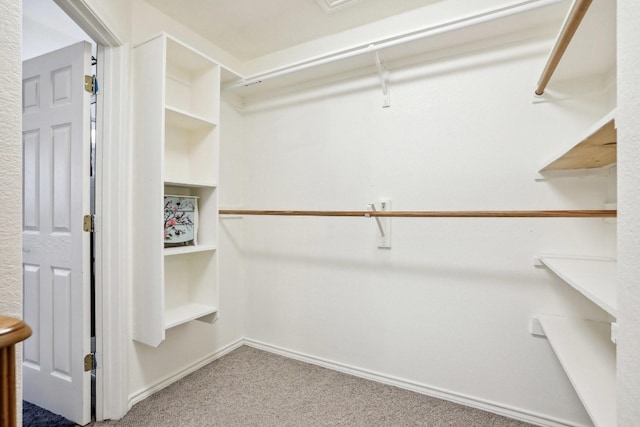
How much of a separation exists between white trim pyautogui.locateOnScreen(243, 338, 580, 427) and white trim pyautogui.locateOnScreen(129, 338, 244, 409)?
21cm

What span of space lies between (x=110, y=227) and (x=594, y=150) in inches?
85.8

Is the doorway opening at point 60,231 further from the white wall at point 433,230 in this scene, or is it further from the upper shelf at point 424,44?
the white wall at point 433,230

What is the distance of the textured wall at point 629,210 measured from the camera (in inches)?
21.8

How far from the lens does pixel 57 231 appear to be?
168 cm

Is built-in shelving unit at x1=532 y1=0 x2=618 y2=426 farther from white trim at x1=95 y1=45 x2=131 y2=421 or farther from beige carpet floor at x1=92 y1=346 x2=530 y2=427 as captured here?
white trim at x1=95 y1=45 x2=131 y2=421

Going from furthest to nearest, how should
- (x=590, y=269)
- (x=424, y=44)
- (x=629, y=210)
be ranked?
(x=424, y=44) → (x=590, y=269) → (x=629, y=210)

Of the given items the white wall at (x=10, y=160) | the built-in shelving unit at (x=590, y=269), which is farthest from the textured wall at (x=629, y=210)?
the white wall at (x=10, y=160)

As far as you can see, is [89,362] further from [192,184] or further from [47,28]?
[47,28]

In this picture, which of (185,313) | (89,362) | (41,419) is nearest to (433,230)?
(185,313)

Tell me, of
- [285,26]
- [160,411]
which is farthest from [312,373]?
[285,26]

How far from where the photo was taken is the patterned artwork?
178cm

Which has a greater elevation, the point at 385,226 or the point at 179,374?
the point at 385,226

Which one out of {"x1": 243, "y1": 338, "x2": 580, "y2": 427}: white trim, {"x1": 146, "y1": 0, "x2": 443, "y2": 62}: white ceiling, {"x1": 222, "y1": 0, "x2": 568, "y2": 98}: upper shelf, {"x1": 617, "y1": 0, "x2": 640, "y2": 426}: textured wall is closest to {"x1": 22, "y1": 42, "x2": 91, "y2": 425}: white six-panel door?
{"x1": 146, "y1": 0, "x2": 443, "y2": 62}: white ceiling

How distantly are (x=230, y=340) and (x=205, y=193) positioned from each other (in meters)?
1.20
